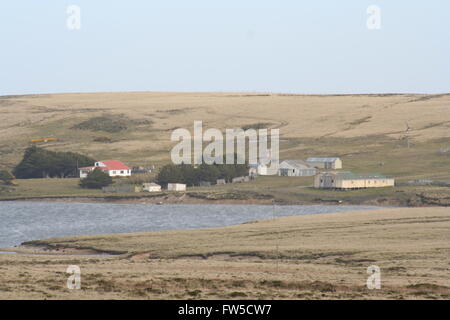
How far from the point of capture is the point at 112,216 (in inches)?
3275

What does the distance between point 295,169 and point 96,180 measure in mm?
23898

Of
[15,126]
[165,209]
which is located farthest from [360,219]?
[15,126]

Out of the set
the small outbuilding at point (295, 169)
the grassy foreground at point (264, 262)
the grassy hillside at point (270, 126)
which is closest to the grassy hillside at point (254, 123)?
the grassy hillside at point (270, 126)

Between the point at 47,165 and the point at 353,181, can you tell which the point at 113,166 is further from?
the point at 353,181

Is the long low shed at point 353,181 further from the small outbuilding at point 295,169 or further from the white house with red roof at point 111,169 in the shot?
the white house with red roof at point 111,169

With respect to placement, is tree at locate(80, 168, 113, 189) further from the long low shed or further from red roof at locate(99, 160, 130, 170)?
the long low shed

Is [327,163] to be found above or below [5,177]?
above

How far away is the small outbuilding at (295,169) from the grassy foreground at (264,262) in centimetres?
4010

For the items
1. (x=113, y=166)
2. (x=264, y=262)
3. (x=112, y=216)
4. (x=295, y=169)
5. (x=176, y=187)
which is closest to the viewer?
(x=264, y=262)

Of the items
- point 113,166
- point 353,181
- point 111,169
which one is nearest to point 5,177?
point 111,169

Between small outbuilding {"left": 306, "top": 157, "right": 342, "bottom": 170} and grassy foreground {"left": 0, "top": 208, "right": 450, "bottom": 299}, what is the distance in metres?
44.0

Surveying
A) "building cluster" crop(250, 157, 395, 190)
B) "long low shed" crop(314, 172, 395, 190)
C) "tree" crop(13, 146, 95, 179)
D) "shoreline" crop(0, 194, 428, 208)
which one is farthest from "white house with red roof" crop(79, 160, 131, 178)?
"long low shed" crop(314, 172, 395, 190)

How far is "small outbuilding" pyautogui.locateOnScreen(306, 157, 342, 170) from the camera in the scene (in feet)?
375

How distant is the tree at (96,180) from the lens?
106938 millimetres
